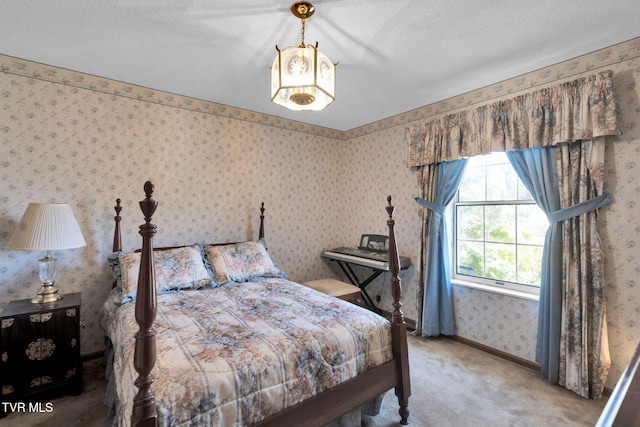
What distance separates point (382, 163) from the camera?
3.70 m

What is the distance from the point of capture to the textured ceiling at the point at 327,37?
1671 mm

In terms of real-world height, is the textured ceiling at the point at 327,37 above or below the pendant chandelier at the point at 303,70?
above

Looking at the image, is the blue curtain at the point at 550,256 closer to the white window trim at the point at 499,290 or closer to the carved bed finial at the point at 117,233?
the white window trim at the point at 499,290

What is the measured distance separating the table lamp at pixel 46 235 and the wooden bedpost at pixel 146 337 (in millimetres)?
1439

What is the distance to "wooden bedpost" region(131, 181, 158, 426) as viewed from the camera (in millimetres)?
1042

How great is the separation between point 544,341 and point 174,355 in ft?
8.65

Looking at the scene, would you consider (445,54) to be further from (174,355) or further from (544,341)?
(174,355)

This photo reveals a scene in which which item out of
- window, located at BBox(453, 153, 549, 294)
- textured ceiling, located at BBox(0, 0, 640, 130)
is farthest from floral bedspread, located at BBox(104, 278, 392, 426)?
textured ceiling, located at BBox(0, 0, 640, 130)

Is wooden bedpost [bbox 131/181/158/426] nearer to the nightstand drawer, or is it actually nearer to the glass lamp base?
the nightstand drawer

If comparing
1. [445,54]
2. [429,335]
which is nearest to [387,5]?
[445,54]

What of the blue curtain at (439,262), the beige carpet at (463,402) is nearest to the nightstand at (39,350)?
the beige carpet at (463,402)

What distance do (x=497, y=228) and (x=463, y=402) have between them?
1.57 meters

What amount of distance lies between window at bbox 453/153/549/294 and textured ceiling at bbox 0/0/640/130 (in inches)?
34.8

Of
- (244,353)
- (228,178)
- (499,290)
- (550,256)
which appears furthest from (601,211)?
(228,178)
